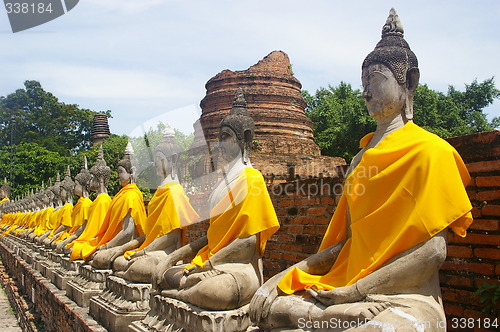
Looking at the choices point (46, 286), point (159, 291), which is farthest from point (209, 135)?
point (159, 291)

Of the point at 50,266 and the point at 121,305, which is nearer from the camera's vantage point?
the point at 121,305

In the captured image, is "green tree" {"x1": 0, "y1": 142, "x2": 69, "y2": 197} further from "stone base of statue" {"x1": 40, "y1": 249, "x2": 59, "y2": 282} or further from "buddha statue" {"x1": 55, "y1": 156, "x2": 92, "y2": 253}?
"buddha statue" {"x1": 55, "y1": 156, "x2": 92, "y2": 253}

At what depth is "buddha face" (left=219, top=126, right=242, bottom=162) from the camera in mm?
4562

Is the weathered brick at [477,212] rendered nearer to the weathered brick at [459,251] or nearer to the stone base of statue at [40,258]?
the weathered brick at [459,251]

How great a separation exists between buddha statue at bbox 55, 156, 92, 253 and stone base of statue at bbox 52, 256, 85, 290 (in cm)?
76

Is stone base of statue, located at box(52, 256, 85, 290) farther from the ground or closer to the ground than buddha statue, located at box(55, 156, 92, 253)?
closer to the ground

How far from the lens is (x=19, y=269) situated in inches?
551

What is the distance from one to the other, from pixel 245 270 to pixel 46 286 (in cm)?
607

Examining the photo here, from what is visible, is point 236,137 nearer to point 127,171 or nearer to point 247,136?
point 247,136

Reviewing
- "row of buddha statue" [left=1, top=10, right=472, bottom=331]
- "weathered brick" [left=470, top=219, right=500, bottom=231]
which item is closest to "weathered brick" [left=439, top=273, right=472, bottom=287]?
"weathered brick" [left=470, top=219, right=500, bottom=231]

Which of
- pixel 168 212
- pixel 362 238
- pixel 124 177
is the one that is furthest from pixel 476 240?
pixel 124 177

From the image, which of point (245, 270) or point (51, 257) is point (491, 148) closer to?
point (245, 270)

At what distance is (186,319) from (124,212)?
350 cm

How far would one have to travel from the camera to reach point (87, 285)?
716cm
